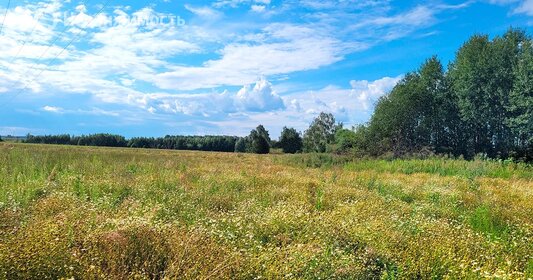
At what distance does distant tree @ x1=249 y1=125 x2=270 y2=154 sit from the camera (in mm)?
88562

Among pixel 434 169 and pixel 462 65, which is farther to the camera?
pixel 462 65

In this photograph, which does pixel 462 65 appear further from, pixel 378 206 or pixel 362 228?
pixel 362 228

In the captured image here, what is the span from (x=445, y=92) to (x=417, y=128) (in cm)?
556

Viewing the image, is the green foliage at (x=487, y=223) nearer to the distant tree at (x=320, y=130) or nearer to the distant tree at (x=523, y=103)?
the distant tree at (x=523, y=103)

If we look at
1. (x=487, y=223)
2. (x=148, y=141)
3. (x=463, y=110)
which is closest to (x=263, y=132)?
(x=148, y=141)

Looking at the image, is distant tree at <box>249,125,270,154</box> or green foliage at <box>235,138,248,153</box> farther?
green foliage at <box>235,138,248,153</box>

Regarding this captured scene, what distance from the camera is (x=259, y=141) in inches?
3499

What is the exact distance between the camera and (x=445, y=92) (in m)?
45.3

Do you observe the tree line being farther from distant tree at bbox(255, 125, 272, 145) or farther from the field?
the field

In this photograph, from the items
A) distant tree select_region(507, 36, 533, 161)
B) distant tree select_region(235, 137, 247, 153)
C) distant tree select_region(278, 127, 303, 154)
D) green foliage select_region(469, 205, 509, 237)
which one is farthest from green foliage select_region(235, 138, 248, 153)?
green foliage select_region(469, 205, 509, 237)

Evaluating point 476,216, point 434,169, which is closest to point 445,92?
point 434,169

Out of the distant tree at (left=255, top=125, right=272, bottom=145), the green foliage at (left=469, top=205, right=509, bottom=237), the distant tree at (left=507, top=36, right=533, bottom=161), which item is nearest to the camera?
the green foliage at (left=469, top=205, right=509, bottom=237)

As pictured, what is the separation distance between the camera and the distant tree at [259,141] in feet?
291

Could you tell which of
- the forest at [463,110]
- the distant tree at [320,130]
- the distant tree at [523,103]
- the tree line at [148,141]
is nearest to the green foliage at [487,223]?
the forest at [463,110]
